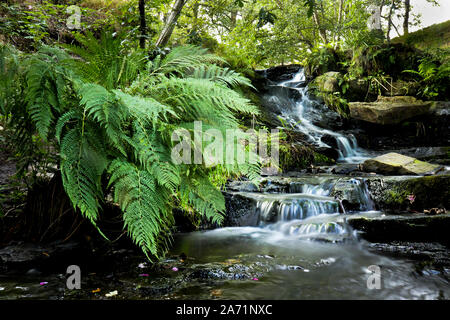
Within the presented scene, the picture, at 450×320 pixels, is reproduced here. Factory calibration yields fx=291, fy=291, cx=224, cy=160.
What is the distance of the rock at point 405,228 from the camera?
116 inches

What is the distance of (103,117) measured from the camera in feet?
4.72

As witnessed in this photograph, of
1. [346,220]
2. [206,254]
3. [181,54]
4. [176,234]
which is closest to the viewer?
[181,54]

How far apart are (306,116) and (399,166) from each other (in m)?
3.91

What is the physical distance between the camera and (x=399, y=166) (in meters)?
5.29

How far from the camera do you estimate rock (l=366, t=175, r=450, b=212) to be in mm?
3555

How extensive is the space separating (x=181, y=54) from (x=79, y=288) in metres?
1.59

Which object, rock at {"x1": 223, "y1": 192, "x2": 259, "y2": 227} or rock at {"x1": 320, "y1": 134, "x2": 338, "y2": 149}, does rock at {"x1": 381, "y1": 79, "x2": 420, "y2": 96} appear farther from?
rock at {"x1": 223, "y1": 192, "x2": 259, "y2": 227}

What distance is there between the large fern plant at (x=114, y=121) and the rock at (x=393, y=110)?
726 cm

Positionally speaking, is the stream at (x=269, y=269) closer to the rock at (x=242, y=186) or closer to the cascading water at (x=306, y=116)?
the rock at (x=242, y=186)

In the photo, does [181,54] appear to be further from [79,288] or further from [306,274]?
[306,274]

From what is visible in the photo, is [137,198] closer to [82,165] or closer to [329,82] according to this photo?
[82,165]

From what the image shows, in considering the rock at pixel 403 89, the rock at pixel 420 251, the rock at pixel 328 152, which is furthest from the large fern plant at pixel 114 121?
the rock at pixel 403 89

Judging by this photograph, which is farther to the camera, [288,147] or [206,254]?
[288,147]
